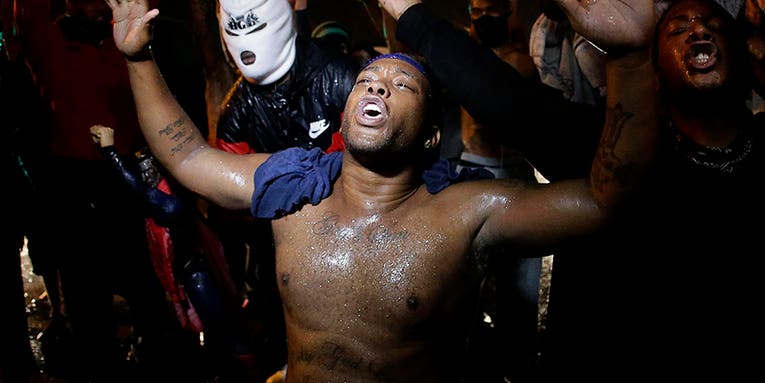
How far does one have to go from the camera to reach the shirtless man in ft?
7.06

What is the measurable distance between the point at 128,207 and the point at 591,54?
3379 mm

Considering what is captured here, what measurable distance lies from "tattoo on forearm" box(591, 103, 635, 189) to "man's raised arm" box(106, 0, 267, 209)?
1.47 metres

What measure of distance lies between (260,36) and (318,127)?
71 cm

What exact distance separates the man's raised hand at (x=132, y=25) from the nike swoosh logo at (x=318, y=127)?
4.82 ft

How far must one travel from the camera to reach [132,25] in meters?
2.37

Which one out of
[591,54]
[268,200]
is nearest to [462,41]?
[591,54]

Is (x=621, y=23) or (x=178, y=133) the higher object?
(x=621, y=23)

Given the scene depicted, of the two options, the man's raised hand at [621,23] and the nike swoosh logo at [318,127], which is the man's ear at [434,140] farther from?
the nike swoosh logo at [318,127]

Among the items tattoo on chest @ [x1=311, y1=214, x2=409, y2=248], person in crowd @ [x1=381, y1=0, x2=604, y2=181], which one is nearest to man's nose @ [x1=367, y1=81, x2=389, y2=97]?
person in crowd @ [x1=381, y1=0, x2=604, y2=181]

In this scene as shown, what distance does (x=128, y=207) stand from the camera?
4105 millimetres

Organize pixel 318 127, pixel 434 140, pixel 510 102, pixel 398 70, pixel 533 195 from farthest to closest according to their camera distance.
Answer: pixel 318 127, pixel 434 140, pixel 398 70, pixel 510 102, pixel 533 195

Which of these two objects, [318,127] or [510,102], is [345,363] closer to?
[510,102]

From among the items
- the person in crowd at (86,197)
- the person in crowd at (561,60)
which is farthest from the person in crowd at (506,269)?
the person in crowd at (86,197)

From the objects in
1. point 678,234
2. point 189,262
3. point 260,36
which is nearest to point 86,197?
point 189,262
